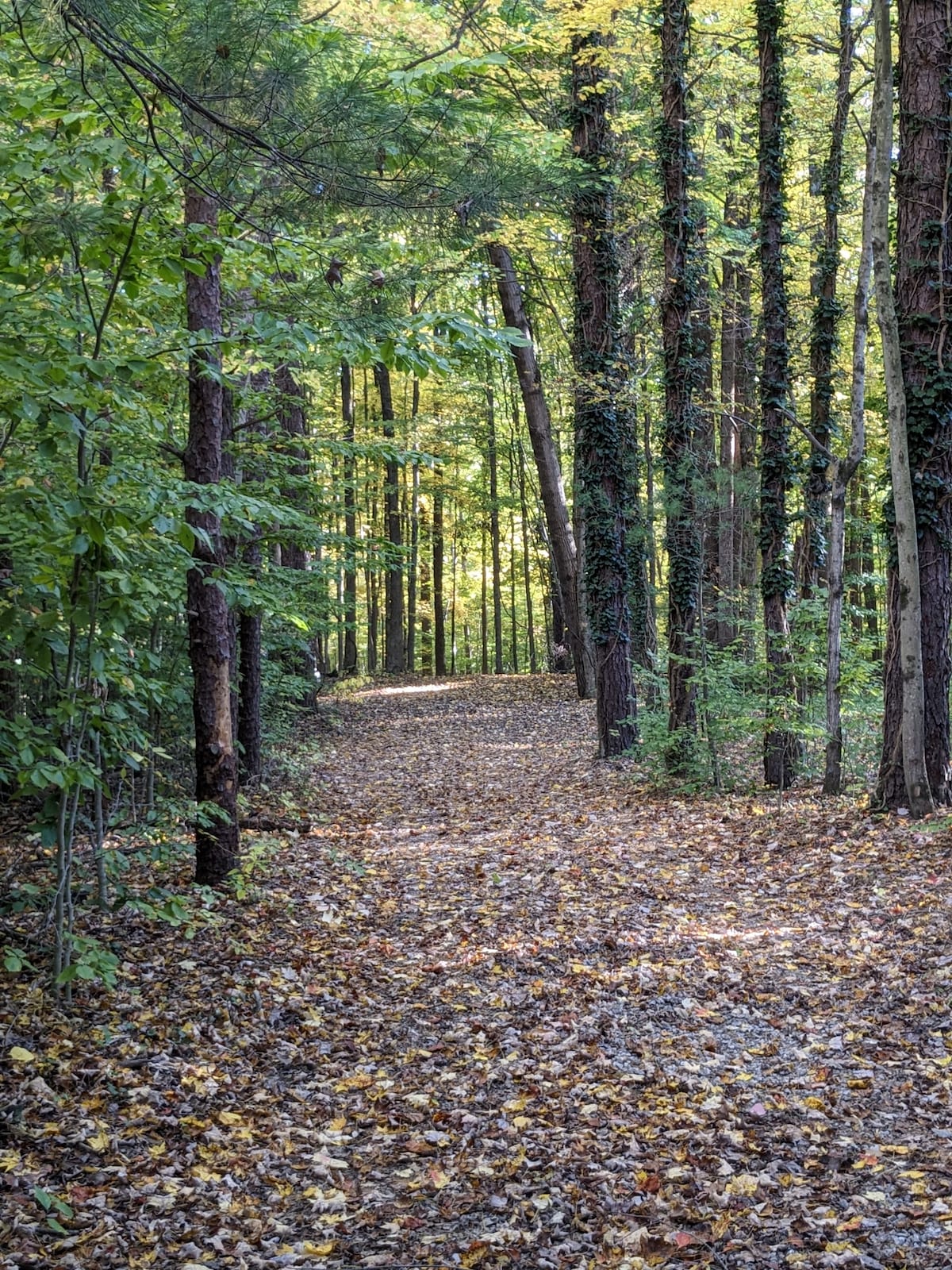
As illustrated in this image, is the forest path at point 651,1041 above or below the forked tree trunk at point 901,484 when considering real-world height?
below

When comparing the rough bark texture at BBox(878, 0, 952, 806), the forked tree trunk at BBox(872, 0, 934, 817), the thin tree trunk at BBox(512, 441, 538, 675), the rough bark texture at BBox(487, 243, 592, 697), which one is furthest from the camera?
the thin tree trunk at BBox(512, 441, 538, 675)

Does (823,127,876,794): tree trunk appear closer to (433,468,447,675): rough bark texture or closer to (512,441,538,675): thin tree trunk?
(512,441,538,675): thin tree trunk

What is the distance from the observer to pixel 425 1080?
4.75m

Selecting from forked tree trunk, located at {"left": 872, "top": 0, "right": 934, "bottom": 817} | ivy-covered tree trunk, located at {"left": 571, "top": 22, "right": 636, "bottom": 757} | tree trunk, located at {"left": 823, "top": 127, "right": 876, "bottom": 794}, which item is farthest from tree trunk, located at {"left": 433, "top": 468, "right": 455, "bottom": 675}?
forked tree trunk, located at {"left": 872, "top": 0, "right": 934, "bottom": 817}

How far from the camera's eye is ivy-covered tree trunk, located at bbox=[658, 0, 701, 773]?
36.1 ft

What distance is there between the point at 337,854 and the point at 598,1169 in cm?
501

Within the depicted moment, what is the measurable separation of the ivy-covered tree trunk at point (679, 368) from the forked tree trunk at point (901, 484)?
293 centimetres

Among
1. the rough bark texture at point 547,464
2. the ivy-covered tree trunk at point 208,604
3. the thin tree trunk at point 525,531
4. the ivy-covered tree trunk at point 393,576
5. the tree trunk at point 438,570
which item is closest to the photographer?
the ivy-covered tree trunk at point 208,604

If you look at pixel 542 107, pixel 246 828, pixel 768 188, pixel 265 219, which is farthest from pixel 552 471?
Answer: pixel 265 219

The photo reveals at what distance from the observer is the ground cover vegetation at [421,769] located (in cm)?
383

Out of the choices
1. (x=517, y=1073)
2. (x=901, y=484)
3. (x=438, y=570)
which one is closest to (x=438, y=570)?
A: (x=438, y=570)

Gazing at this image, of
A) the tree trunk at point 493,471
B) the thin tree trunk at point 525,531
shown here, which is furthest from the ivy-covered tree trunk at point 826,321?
the thin tree trunk at point 525,531

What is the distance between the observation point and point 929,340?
831 centimetres

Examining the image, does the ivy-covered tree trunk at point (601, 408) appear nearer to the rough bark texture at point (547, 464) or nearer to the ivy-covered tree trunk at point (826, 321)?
the ivy-covered tree trunk at point (826, 321)
